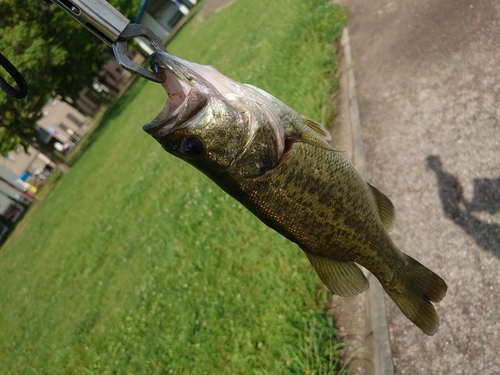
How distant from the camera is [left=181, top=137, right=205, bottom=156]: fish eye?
1931 mm

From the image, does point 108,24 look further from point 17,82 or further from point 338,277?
point 338,277

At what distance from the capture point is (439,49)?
522 centimetres

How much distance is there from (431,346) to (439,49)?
432 centimetres

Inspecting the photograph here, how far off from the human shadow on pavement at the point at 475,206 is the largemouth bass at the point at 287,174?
1437 millimetres

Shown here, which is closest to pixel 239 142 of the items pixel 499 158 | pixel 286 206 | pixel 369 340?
pixel 286 206

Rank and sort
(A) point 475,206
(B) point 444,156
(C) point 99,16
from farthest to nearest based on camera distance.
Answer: (B) point 444,156, (A) point 475,206, (C) point 99,16

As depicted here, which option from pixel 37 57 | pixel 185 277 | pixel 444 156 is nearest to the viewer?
pixel 444 156

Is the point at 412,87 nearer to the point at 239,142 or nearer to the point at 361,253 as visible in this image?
the point at 361,253

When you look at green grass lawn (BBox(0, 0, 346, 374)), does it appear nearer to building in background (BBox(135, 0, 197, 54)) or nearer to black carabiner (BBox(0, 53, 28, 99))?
black carabiner (BBox(0, 53, 28, 99))

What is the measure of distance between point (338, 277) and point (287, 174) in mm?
812

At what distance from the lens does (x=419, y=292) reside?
7.73ft

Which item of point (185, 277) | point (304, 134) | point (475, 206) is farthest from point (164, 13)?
Result: point (304, 134)

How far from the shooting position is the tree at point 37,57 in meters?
20.4

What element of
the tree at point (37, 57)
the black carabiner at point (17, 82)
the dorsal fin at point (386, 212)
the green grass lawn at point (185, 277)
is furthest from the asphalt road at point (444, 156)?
the tree at point (37, 57)
